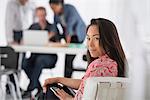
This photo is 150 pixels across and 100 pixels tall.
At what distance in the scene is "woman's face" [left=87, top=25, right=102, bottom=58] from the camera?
205 centimetres

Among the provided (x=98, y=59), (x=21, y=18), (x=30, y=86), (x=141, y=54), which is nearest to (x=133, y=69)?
(x=141, y=54)

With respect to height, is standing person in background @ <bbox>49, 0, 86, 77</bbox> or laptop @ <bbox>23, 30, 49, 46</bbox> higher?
standing person in background @ <bbox>49, 0, 86, 77</bbox>

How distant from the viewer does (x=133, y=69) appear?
137 centimetres

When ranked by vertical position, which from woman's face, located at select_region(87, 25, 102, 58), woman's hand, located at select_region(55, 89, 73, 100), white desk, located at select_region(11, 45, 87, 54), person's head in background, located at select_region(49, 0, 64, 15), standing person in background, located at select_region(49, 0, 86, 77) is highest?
person's head in background, located at select_region(49, 0, 64, 15)

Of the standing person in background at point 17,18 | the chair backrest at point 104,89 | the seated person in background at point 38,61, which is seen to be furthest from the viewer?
the standing person in background at point 17,18

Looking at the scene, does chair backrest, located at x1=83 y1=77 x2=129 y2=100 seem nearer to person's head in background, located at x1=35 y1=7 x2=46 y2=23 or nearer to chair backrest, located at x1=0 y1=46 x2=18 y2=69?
chair backrest, located at x1=0 y1=46 x2=18 y2=69

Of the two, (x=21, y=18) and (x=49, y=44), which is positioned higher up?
(x=21, y=18)

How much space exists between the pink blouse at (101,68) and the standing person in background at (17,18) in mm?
2897

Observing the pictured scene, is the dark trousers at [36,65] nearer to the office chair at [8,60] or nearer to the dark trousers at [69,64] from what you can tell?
the dark trousers at [69,64]

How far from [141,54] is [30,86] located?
3.55 metres

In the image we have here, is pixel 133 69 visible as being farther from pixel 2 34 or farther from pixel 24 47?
pixel 2 34

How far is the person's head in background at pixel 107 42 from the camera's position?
79.9 inches

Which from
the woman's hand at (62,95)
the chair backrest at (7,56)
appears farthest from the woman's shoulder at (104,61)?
the chair backrest at (7,56)

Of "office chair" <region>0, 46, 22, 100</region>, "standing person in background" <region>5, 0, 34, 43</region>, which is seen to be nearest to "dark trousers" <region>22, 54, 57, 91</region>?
"standing person in background" <region>5, 0, 34, 43</region>
